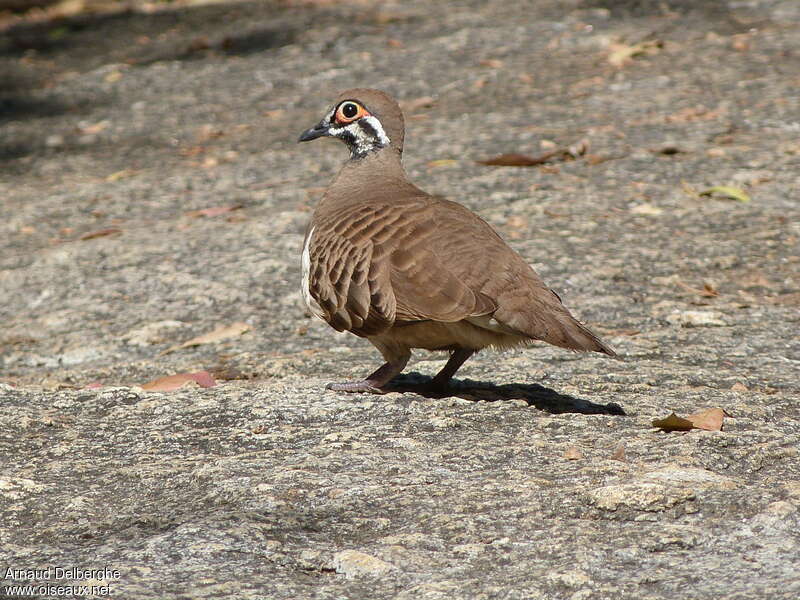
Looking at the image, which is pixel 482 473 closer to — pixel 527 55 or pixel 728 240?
pixel 728 240

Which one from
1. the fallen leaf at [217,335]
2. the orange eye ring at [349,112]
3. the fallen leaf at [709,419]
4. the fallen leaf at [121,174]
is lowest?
the fallen leaf at [217,335]

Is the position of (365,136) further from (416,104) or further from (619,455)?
(416,104)

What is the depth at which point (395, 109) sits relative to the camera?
5.24m

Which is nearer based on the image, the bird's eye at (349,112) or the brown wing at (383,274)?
the brown wing at (383,274)

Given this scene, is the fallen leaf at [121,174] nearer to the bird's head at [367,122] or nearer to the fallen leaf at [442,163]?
the fallen leaf at [442,163]

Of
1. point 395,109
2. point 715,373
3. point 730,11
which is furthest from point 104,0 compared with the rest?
point 715,373

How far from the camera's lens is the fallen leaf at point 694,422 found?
3891 mm

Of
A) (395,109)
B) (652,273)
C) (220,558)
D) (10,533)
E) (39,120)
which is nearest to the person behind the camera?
(220,558)

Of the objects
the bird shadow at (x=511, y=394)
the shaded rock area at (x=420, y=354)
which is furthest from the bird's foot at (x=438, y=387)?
the shaded rock area at (x=420, y=354)

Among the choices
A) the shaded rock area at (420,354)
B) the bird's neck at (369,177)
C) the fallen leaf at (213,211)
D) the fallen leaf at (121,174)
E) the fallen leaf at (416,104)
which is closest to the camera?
the shaded rock area at (420,354)

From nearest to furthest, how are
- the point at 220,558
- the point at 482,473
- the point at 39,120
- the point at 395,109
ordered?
1. the point at 220,558
2. the point at 482,473
3. the point at 395,109
4. the point at 39,120

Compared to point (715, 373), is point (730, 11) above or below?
above

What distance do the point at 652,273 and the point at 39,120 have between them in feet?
21.5

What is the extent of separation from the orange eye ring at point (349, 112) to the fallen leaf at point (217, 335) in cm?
116
